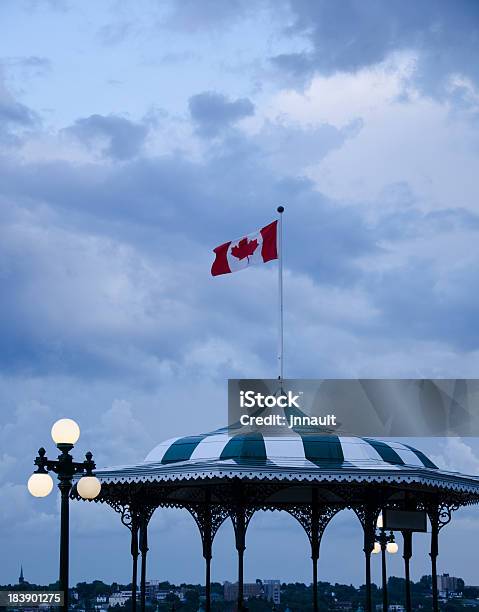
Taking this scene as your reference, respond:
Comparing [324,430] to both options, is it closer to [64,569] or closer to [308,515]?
[308,515]

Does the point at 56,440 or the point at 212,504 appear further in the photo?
the point at 212,504

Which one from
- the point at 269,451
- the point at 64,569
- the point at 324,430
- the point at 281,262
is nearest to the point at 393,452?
the point at 324,430

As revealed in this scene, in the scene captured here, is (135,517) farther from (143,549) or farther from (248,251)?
(248,251)

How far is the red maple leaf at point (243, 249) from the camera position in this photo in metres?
36.8

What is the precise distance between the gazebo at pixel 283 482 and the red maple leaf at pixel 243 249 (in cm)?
603

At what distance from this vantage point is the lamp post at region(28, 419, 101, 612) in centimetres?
1839

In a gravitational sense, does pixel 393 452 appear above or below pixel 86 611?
above

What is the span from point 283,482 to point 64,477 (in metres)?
12.6

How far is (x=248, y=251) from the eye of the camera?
3681 centimetres

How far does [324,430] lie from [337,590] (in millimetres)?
32096

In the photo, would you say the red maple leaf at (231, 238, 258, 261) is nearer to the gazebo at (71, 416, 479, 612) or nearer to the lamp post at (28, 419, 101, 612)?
the gazebo at (71, 416, 479, 612)

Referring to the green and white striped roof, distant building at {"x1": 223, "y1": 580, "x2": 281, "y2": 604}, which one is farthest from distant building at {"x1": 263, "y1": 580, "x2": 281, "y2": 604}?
the green and white striped roof

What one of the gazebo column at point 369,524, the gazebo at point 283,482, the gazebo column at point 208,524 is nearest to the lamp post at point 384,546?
the gazebo at point 283,482

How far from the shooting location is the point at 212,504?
36.0 m
